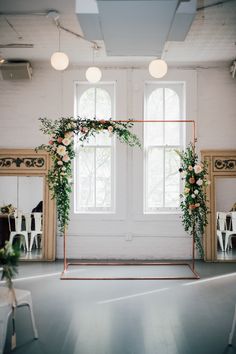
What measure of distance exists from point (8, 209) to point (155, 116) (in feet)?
11.9

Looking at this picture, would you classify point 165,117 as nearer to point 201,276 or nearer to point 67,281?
point 201,276

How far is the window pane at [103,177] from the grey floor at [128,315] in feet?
5.79

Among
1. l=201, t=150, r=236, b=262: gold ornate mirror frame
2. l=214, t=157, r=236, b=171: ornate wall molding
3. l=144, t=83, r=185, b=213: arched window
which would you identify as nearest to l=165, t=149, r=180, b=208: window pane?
l=144, t=83, r=185, b=213: arched window

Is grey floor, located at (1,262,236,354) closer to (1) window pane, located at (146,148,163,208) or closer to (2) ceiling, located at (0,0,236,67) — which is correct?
(1) window pane, located at (146,148,163,208)

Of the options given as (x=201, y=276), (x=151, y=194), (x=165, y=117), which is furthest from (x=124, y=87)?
(x=201, y=276)

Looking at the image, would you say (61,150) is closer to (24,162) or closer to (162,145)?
(24,162)

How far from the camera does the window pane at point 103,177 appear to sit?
8250mm

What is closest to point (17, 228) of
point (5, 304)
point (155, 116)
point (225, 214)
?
point (155, 116)

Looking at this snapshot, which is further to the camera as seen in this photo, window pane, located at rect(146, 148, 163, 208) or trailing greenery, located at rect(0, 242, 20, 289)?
window pane, located at rect(146, 148, 163, 208)

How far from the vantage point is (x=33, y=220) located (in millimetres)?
8031

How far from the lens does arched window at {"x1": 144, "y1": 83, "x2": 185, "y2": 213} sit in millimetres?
8219

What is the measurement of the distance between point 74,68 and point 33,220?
3.26 metres

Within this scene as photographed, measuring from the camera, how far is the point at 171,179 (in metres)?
8.22

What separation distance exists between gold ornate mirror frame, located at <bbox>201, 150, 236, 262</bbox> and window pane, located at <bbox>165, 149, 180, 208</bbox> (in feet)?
→ 2.25
